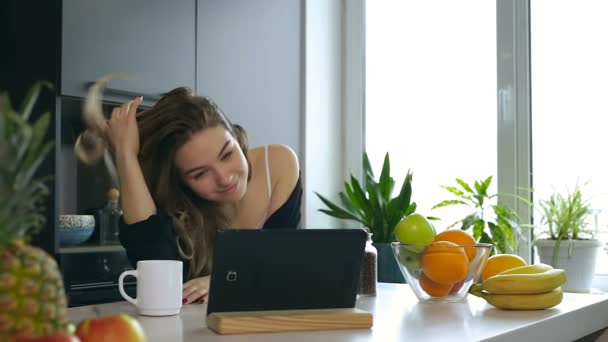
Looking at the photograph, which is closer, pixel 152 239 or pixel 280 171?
pixel 152 239

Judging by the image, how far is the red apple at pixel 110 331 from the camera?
0.62 metres

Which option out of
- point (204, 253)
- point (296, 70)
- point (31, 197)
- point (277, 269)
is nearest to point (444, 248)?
point (277, 269)

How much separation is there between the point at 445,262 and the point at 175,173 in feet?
2.93

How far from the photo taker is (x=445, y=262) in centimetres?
141

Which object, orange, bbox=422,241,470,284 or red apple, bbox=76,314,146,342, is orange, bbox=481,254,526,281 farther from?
red apple, bbox=76,314,146,342

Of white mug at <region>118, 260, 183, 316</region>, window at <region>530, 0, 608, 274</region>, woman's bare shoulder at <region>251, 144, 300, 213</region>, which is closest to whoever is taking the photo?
white mug at <region>118, 260, 183, 316</region>

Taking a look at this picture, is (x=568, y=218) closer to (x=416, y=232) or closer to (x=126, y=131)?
(x=416, y=232)

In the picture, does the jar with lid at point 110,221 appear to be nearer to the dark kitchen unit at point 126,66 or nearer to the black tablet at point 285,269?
the dark kitchen unit at point 126,66

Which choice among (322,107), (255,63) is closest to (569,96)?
(322,107)

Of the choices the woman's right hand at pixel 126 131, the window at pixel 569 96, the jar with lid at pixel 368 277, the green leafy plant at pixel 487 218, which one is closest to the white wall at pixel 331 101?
the green leafy plant at pixel 487 218

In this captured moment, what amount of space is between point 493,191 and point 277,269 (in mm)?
2194

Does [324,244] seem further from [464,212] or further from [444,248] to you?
[464,212]

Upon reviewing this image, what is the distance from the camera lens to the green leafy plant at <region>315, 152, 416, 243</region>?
3.15 meters

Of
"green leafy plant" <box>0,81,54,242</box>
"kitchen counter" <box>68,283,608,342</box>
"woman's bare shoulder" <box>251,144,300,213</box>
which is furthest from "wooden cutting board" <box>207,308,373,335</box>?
"woman's bare shoulder" <box>251,144,300,213</box>
